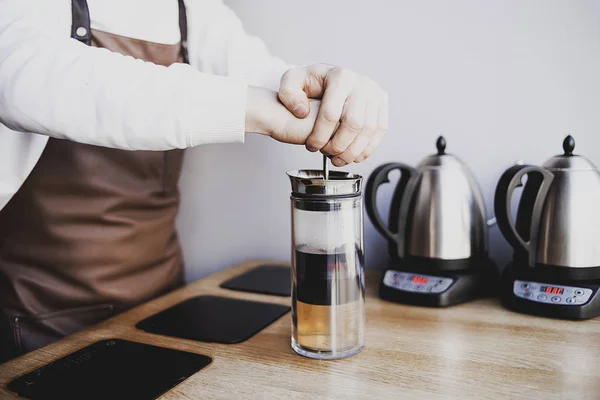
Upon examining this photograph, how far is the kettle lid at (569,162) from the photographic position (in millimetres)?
843

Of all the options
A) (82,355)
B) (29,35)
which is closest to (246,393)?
(82,355)

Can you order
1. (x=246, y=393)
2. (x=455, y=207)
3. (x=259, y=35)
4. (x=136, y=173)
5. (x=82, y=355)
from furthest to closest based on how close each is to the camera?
(x=259, y=35) < (x=136, y=173) < (x=455, y=207) < (x=82, y=355) < (x=246, y=393)

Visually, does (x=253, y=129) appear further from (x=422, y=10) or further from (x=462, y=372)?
(x=422, y=10)

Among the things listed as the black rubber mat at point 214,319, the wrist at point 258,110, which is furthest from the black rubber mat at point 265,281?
the wrist at point 258,110

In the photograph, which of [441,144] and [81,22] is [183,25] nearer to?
[81,22]

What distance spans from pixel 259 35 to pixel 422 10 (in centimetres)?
39

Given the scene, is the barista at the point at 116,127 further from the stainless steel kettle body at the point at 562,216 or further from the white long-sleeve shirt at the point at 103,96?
the stainless steel kettle body at the point at 562,216

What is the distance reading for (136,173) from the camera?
1039mm

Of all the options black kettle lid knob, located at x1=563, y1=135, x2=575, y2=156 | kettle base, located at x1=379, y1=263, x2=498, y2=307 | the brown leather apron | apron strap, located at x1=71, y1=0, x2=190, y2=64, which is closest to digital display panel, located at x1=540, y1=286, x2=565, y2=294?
kettle base, located at x1=379, y1=263, x2=498, y2=307

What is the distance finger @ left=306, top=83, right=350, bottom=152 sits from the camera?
0.70m

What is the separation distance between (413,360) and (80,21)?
2.53 ft

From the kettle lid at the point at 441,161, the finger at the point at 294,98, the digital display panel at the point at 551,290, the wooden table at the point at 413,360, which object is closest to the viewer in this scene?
the wooden table at the point at 413,360

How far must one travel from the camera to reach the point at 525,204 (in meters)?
0.90

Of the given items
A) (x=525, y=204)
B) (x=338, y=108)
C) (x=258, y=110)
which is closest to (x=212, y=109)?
(x=258, y=110)
